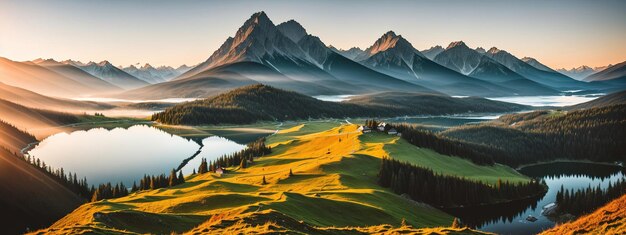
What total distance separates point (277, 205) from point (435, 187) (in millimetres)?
70232

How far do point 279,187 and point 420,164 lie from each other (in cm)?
5901

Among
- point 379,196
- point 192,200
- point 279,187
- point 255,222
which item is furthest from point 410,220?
point 255,222

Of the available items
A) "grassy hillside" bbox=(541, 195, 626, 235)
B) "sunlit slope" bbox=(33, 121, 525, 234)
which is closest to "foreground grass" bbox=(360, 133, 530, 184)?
"sunlit slope" bbox=(33, 121, 525, 234)

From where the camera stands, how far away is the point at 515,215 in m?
139

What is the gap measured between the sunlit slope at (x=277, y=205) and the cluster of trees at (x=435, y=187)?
182 inches

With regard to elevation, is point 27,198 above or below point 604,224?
below

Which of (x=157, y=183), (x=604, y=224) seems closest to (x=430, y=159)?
(x=157, y=183)

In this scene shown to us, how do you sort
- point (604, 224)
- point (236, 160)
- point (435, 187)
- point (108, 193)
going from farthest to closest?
point (236, 160) → point (435, 187) → point (108, 193) → point (604, 224)

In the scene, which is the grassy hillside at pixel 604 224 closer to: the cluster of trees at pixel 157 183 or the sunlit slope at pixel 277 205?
the sunlit slope at pixel 277 205

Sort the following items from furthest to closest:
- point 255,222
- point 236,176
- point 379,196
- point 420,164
→ point 420,164 < point 236,176 < point 379,196 < point 255,222

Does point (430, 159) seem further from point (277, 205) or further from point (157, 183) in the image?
point (277, 205)

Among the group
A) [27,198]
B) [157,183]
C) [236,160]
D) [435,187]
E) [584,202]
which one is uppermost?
[236,160]

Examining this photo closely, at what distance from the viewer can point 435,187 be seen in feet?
473

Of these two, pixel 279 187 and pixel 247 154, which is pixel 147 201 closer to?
pixel 279 187
